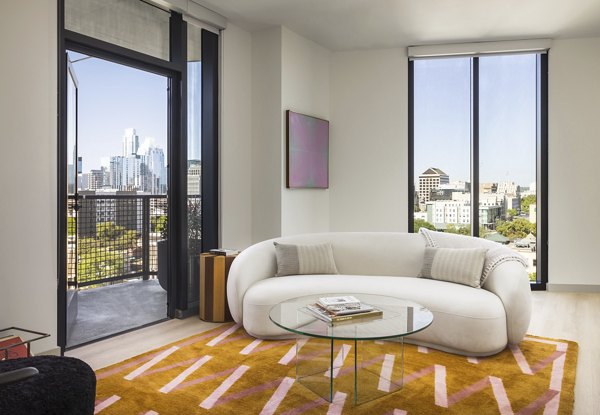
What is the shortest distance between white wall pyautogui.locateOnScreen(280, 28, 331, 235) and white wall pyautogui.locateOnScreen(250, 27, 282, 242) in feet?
0.18

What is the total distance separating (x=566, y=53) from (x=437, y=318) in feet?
12.1

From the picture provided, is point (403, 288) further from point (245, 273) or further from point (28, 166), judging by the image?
point (28, 166)

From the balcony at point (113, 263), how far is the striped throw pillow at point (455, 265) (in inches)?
84.1

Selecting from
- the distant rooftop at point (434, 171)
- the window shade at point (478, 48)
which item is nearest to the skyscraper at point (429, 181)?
the distant rooftop at point (434, 171)

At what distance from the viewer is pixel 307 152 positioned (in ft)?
16.3

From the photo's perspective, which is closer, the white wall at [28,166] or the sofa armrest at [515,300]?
the white wall at [28,166]

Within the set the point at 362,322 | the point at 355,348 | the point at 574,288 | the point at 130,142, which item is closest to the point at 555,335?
the point at 574,288

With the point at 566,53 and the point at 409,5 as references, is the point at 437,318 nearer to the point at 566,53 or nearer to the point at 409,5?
the point at 409,5

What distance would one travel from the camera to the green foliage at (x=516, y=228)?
17.1 feet

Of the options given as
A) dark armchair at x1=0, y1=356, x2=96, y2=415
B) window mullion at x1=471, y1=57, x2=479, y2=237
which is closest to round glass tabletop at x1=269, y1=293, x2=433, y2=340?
dark armchair at x1=0, y1=356, x2=96, y2=415

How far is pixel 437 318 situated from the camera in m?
3.04

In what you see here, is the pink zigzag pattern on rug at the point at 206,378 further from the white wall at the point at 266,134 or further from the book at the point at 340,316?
the white wall at the point at 266,134

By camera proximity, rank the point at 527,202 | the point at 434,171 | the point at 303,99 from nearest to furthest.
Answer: the point at 303,99, the point at 527,202, the point at 434,171

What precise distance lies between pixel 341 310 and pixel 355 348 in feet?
0.92
